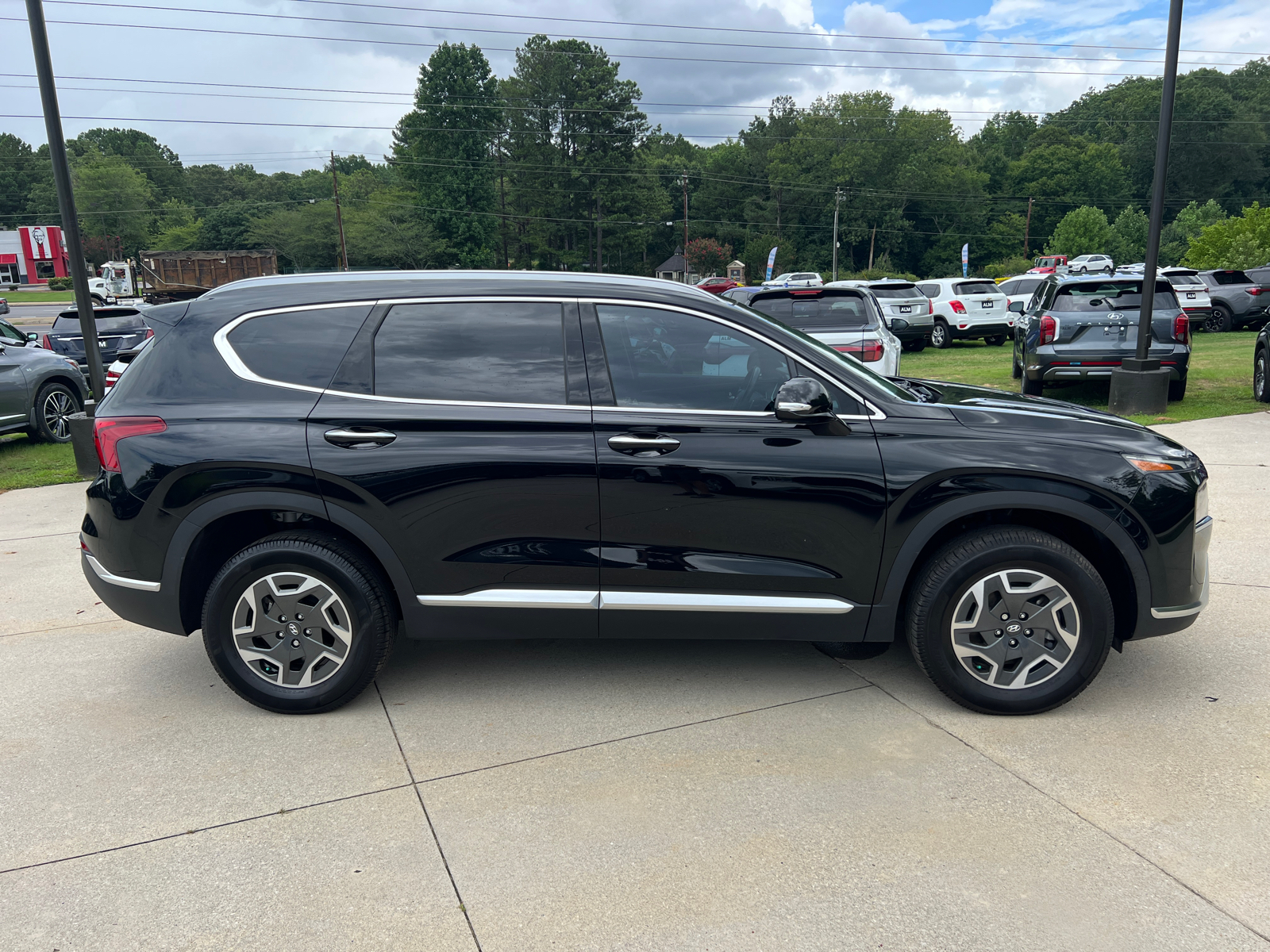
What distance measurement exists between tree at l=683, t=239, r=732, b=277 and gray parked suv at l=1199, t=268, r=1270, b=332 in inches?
2607

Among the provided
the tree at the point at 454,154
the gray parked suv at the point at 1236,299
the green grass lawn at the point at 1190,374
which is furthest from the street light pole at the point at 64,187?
the tree at the point at 454,154

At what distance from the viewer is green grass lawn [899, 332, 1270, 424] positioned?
11.2 meters

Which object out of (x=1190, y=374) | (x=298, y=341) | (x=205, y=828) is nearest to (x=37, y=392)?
(x=298, y=341)

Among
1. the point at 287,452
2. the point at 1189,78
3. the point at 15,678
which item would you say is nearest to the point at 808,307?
the point at 287,452

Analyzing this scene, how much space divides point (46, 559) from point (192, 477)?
3532mm

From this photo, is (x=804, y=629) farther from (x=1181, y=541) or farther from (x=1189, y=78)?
(x=1189, y=78)

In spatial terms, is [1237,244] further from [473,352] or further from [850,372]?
[473,352]

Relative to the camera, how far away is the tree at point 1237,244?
33.1m

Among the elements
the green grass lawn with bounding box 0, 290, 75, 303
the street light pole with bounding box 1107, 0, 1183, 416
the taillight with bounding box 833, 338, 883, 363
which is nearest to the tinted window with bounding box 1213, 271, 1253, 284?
the street light pole with bounding box 1107, 0, 1183, 416

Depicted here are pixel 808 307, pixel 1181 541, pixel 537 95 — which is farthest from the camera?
pixel 537 95

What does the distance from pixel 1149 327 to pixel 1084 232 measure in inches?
3156

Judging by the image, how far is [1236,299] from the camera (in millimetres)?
23047

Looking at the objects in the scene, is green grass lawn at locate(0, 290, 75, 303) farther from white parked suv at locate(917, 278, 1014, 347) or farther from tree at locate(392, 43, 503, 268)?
white parked suv at locate(917, 278, 1014, 347)

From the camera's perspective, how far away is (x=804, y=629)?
376 centimetres
